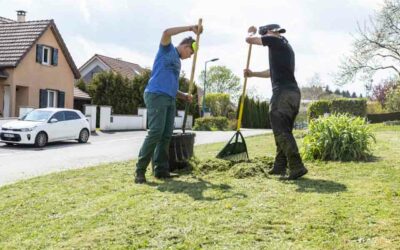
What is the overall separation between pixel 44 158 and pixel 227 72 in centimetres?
6426

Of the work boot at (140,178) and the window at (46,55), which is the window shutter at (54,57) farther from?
the work boot at (140,178)

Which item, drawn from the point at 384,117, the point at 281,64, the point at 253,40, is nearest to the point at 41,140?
the point at 253,40

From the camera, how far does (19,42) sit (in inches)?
1205

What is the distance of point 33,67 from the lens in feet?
101

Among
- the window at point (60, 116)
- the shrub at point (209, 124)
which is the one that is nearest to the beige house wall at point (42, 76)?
the shrub at point (209, 124)

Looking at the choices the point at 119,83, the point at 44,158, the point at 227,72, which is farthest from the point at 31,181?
the point at 227,72

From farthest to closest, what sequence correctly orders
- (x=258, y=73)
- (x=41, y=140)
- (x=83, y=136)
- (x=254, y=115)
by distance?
(x=254, y=115), (x=83, y=136), (x=41, y=140), (x=258, y=73)

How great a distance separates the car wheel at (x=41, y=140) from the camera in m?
17.3

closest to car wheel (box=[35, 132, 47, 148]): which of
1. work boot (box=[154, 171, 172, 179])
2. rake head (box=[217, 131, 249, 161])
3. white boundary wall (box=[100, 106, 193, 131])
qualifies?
rake head (box=[217, 131, 249, 161])

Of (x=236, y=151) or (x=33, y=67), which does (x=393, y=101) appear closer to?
(x=33, y=67)

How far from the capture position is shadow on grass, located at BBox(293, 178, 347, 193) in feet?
18.1

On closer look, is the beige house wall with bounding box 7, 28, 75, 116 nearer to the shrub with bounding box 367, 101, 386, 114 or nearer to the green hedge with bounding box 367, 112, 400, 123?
the green hedge with bounding box 367, 112, 400, 123

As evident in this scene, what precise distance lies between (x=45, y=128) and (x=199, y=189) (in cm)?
1330

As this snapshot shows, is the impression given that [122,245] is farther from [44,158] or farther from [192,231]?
[44,158]
